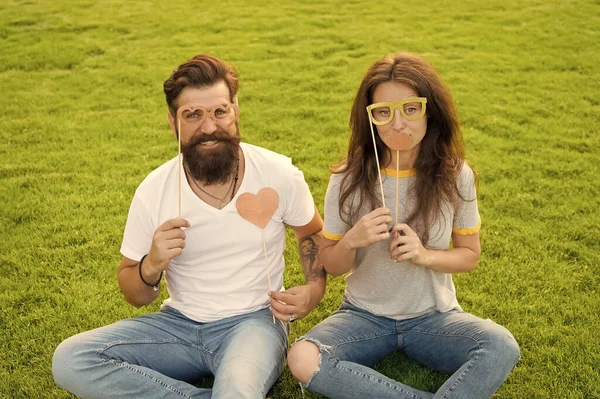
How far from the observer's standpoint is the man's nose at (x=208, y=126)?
2.79m

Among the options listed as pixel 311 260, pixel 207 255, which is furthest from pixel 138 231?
pixel 311 260

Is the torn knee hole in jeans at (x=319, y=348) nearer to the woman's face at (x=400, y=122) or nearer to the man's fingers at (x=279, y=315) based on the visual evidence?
the man's fingers at (x=279, y=315)

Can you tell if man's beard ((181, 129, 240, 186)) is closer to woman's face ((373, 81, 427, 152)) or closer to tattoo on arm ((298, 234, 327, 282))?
tattoo on arm ((298, 234, 327, 282))

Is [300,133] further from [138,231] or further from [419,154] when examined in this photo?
[138,231]

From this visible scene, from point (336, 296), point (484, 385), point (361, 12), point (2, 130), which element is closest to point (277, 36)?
point (361, 12)

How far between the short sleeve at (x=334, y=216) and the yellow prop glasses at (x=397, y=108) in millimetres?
315

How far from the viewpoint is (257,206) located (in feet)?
9.07

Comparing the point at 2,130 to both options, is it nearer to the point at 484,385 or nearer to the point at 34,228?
the point at 34,228

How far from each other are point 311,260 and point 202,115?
0.80 m

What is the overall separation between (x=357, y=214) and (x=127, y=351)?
110cm

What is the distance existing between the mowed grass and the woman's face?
106cm

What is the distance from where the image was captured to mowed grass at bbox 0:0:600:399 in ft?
11.3

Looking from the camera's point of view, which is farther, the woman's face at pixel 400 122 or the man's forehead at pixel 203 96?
the man's forehead at pixel 203 96

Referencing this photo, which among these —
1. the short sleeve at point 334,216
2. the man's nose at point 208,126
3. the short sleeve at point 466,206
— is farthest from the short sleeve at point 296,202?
the short sleeve at point 466,206
